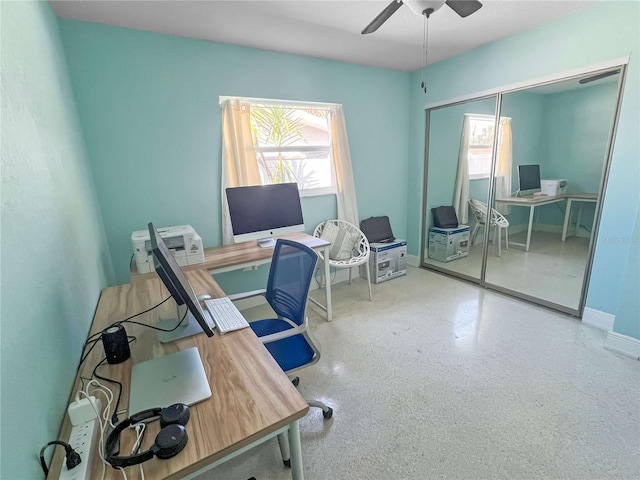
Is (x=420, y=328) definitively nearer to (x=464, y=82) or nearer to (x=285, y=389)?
(x=285, y=389)

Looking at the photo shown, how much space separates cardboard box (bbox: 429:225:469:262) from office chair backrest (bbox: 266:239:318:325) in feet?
8.99

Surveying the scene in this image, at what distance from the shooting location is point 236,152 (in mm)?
2721

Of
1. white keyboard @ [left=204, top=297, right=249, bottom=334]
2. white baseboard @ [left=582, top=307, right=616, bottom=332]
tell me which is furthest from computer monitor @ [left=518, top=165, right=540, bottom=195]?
white keyboard @ [left=204, top=297, right=249, bottom=334]

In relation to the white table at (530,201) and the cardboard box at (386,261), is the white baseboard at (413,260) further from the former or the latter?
the white table at (530,201)

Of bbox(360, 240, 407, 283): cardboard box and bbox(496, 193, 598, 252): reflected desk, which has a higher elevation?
bbox(496, 193, 598, 252): reflected desk

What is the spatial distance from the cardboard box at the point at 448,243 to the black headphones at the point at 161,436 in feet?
11.9

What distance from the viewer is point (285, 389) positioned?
36.7 inches

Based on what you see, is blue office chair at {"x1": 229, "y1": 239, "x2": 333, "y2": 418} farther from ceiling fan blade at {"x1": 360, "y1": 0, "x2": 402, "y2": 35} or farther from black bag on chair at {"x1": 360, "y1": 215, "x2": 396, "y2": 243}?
black bag on chair at {"x1": 360, "y1": 215, "x2": 396, "y2": 243}

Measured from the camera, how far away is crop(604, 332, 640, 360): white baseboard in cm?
206

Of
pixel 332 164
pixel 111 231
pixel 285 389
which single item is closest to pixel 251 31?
pixel 332 164

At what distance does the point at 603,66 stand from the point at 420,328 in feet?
8.19

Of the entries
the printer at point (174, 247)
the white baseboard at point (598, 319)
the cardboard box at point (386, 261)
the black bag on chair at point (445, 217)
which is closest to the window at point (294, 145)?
the cardboard box at point (386, 261)

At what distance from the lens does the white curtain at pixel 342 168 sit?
10.7 ft

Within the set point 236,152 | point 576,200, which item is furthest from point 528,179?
point 236,152
